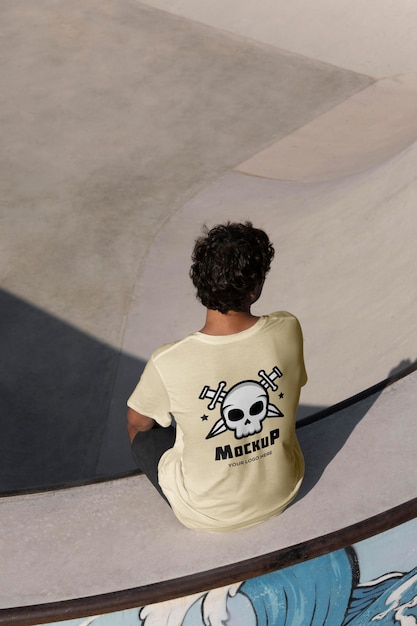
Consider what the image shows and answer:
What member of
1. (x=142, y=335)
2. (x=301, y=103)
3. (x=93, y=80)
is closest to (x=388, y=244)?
(x=142, y=335)

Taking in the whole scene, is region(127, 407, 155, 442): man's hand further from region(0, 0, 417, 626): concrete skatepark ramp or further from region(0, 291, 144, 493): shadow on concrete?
region(0, 291, 144, 493): shadow on concrete

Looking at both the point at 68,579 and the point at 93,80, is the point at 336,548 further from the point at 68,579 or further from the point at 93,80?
the point at 93,80

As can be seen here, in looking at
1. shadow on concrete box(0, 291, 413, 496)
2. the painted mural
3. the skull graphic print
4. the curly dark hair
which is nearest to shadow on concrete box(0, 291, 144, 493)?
shadow on concrete box(0, 291, 413, 496)

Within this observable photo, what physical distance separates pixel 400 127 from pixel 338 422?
6906 millimetres

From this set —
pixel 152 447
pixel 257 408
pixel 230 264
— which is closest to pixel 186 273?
pixel 152 447

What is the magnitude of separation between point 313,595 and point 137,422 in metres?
1.11

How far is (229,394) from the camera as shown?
9.57 feet

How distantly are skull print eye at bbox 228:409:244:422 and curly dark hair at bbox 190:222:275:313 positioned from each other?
1.37 feet

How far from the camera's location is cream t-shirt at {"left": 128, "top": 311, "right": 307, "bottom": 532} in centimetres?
288

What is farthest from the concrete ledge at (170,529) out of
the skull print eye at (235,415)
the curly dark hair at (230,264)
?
the curly dark hair at (230,264)

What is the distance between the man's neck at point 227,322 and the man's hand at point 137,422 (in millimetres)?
623

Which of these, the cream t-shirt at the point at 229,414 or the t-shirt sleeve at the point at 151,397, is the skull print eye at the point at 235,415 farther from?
the t-shirt sleeve at the point at 151,397

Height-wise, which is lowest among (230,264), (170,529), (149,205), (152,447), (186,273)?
(170,529)

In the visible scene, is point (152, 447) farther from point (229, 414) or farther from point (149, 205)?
point (149, 205)
